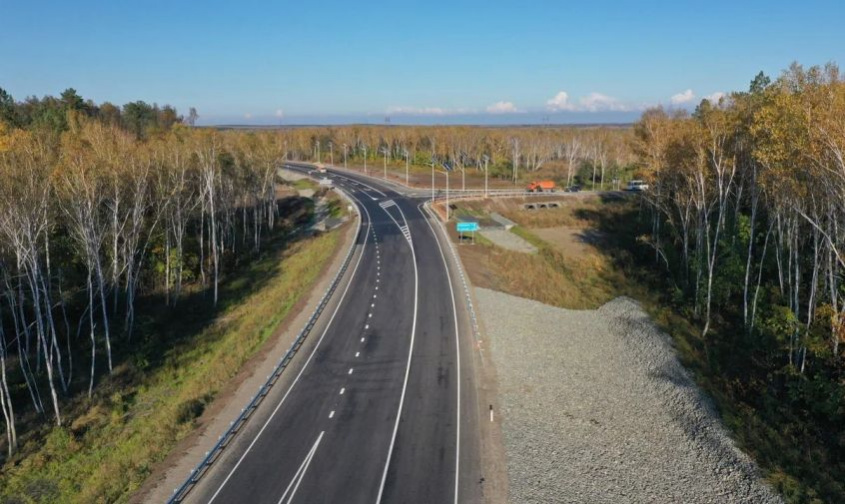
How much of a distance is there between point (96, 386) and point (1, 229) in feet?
38.0

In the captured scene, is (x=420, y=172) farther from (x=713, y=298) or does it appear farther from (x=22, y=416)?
(x=22, y=416)

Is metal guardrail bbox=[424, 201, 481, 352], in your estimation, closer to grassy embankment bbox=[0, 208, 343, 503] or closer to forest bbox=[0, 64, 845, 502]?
grassy embankment bbox=[0, 208, 343, 503]

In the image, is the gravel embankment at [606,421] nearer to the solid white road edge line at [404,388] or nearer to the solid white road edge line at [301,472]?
the solid white road edge line at [404,388]

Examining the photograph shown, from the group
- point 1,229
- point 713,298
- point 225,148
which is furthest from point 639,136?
point 1,229

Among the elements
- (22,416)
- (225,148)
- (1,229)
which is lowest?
(22,416)

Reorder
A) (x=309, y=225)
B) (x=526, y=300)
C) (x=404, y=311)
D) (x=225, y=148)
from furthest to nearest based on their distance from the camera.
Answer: (x=309, y=225) → (x=225, y=148) → (x=526, y=300) → (x=404, y=311)

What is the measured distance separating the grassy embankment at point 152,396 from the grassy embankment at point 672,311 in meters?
19.4

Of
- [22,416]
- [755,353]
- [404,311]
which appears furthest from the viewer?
[404,311]

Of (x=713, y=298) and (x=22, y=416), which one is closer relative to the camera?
(x=22, y=416)

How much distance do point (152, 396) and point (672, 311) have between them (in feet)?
124

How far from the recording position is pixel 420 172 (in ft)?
434

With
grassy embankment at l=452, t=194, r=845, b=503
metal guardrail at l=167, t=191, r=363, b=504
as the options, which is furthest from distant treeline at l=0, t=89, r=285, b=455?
grassy embankment at l=452, t=194, r=845, b=503

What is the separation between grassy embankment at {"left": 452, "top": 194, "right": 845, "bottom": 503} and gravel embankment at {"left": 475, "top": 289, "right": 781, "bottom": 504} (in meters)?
1.22

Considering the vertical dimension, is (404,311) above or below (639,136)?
below
